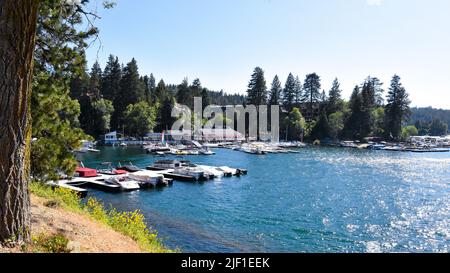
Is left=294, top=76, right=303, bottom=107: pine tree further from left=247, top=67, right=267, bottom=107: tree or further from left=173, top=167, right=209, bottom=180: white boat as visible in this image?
left=173, top=167, right=209, bottom=180: white boat

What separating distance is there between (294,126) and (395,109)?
30.3 meters

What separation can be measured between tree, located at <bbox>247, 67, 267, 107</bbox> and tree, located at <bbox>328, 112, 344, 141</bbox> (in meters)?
21.7

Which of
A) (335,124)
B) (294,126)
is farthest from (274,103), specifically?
(335,124)

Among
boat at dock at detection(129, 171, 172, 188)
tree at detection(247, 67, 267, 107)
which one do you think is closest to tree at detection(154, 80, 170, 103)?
tree at detection(247, 67, 267, 107)

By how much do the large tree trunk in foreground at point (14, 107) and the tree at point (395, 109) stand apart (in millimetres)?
113995

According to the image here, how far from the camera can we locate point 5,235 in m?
6.74

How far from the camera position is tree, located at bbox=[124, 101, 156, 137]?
3615 inches

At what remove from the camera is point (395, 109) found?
107m

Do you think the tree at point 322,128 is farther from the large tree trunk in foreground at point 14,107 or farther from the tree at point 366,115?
the large tree trunk in foreground at point 14,107

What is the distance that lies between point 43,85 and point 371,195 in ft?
101
